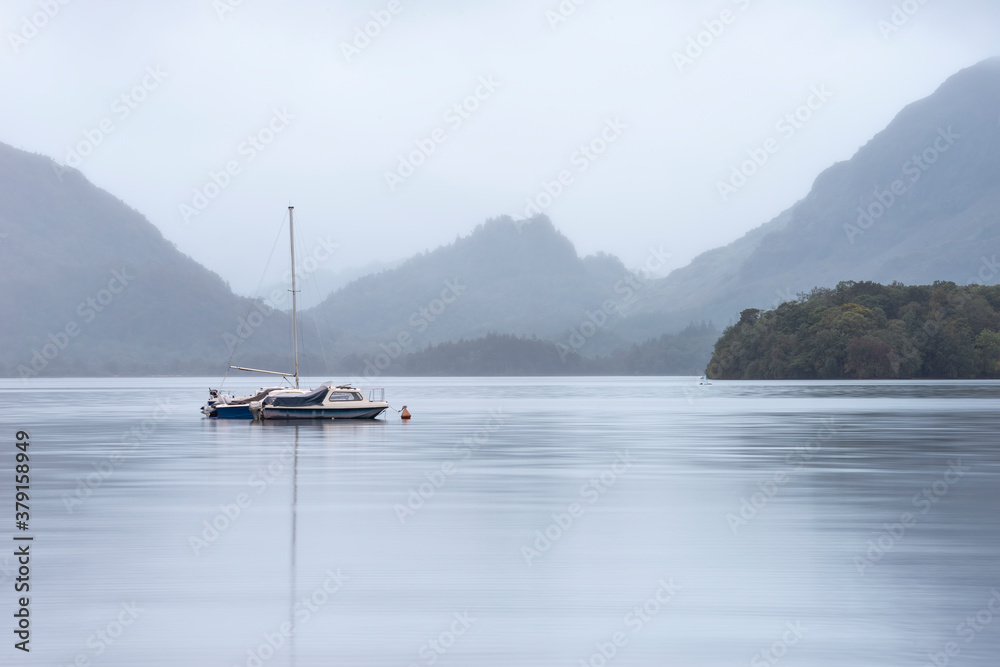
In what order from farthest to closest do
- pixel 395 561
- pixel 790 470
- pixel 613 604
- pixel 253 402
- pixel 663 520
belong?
pixel 253 402, pixel 790 470, pixel 663 520, pixel 395 561, pixel 613 604

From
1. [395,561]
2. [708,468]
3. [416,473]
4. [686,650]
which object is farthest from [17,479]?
[686,650]

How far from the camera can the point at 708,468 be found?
3591 cm

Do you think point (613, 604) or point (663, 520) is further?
point (663, 520)

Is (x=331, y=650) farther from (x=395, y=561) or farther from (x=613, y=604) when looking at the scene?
(x=395, y=561)

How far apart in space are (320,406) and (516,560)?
58.7 m

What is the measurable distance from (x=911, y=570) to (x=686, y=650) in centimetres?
618

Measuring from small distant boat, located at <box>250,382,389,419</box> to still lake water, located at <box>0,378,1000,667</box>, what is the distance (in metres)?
34.5

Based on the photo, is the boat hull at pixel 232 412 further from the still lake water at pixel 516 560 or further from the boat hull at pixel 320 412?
the still lake water at pixel 516 560

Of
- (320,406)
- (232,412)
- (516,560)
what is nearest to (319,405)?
(320,406)

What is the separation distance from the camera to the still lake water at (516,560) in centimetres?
1312

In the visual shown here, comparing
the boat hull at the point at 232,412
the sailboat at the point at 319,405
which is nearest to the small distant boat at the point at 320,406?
the sailboat at the point at 319,405

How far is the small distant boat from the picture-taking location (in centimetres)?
7600

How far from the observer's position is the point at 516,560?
1875cm

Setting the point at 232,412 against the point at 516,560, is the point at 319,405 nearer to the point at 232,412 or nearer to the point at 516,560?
the point at 232,412
